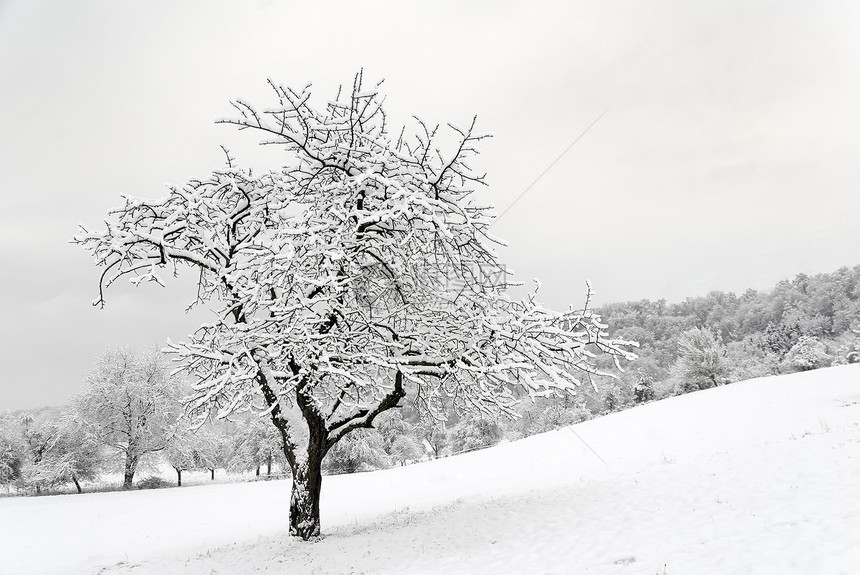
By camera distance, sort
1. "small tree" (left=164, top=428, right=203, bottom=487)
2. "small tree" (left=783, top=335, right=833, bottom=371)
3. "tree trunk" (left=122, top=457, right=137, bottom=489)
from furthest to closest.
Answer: "small tree" (left=783, top=335, right=833, bottom=371), "small tree" (left=164, top=428, right=203, bottom=487), "tree trunk" (left=122, top=457, right=137, bottom=489)

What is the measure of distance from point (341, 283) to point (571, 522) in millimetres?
5843

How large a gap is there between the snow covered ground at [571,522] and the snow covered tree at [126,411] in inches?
235

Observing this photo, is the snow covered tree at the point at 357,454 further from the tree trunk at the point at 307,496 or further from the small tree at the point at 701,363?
the small tree at the point at 701,363

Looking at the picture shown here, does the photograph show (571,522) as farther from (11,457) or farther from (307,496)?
(11,457)

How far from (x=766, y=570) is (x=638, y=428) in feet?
69.9

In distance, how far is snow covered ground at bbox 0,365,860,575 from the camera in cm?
551

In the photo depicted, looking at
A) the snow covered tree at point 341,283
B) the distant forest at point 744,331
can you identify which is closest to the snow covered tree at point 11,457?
the snow covered tree at point 341,283

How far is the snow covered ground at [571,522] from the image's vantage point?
5.51m

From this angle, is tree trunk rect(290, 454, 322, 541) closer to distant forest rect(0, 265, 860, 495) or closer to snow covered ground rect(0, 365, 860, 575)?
snow covered ground rect(0, 365, 860, 575)

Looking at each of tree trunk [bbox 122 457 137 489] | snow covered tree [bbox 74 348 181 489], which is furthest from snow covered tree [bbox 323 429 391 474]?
tree trunk [bbox 122 457 137 489]

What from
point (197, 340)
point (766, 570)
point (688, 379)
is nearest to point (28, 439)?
point (197, 340)

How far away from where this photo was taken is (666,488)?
29.2ft

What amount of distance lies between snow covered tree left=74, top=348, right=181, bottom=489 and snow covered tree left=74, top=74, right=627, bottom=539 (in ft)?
72.6

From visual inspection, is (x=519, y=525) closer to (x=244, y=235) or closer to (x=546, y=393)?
(x=546, y=393)
